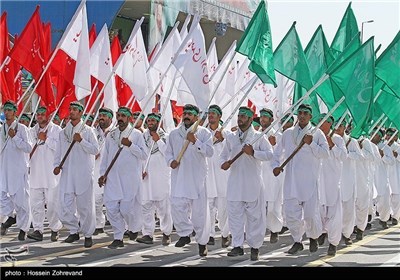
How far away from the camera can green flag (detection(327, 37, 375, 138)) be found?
930 cm

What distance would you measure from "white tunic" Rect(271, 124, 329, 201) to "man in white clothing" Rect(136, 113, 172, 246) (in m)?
1.81

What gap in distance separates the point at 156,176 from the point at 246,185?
2.36m

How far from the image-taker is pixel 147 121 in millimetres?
10930

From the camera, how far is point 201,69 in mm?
10289

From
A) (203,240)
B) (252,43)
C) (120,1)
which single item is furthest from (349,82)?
(120,1)

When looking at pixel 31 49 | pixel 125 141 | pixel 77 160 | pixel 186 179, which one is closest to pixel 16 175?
pixel 77 160

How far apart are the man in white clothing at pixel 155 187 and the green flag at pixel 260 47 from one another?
172 centimetres

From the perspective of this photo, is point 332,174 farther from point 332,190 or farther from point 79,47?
point 79,47

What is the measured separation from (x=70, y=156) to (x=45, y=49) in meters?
2.33

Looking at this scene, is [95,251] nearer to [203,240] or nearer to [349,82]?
[203,240]

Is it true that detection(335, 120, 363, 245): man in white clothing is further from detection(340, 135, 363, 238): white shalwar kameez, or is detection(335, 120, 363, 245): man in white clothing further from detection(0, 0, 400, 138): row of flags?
detection(0, 0, 400, 138): row of flags

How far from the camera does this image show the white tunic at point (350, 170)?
35.8 feet

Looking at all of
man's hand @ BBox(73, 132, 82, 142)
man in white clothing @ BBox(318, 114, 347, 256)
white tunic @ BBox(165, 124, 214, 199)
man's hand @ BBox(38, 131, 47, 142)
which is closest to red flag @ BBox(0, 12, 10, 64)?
man's hand @ BBox(38, 131, 47, 142)

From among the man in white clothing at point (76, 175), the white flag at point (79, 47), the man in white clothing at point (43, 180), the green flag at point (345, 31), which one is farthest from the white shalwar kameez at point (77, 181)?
the green flag at point (345, 31)
